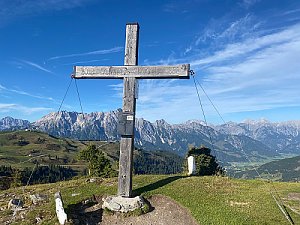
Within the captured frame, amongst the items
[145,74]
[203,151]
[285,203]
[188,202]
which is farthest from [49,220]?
[203,151]

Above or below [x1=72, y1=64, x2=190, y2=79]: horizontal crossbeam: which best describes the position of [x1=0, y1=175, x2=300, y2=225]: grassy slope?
below

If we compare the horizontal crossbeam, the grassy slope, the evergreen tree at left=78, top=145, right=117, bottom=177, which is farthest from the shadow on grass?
the evergreen tree at left=78, top=145, right=117, bottom=177

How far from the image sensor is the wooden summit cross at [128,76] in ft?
53.8

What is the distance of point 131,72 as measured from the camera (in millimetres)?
16844

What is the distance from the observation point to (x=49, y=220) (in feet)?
48.6

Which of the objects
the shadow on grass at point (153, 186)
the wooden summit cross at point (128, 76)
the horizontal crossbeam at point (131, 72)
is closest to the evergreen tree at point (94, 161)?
the shadow on grass at point (153, 186)

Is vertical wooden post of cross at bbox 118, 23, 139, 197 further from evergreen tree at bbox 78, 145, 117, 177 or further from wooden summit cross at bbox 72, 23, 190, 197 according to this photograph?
evergreen tree at bbox 78, 145, 117, 177

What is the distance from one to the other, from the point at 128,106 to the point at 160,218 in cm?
600

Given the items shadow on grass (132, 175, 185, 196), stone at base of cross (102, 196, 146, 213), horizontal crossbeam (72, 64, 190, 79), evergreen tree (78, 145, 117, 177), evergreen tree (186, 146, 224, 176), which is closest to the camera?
stone at base of cross (102, 196, 146, 213)

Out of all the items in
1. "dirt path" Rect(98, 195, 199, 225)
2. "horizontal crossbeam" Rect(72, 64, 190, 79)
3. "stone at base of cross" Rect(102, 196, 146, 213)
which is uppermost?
"horizontal crossbeam" Rect(72, 64, 190, 79)

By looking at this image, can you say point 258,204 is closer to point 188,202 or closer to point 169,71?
point 188,202

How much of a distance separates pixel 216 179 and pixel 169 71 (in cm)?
957

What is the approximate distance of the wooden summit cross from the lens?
16.4 metres

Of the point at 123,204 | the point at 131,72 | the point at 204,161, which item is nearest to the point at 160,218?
the point at 123,204
